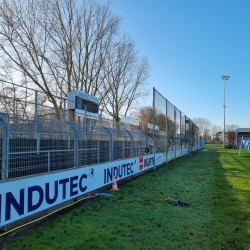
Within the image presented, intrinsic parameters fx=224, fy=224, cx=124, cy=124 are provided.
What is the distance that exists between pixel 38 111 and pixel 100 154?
8.29 feet

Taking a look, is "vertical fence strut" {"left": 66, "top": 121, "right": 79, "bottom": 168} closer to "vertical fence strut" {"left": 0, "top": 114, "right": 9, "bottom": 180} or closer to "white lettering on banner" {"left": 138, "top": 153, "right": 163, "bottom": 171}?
"vertical fence strut" {"left": 0, "top": 114, "right": 9, "bottom": 180}

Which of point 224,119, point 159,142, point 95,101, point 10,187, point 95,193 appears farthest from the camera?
point 224,119

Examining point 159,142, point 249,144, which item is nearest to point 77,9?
point 159,142

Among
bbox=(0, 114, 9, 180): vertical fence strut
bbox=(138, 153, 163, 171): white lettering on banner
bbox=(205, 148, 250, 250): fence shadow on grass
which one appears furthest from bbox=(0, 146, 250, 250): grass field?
bbox=(138, 153, 163, 171): white lettering on banner

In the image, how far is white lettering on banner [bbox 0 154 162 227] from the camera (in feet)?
13.0

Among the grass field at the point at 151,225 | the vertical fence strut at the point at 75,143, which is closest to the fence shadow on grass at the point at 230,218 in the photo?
the grass field at the point at 151,225

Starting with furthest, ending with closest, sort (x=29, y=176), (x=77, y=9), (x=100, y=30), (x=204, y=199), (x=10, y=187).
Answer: (x=100, y=30)
(x=77, y=9)
(x=204, y=199)
(x=29, y=176)
(x=10, y=187)

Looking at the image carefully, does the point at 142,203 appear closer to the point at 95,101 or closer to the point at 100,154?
the point at 100,154

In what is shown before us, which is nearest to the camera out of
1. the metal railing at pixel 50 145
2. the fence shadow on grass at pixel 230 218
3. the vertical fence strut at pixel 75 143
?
the fence shadow on grass at pixel 230 218

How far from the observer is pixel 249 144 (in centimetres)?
1853

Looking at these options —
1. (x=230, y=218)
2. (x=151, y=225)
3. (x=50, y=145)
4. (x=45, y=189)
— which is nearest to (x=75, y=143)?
(x=50, y=145)

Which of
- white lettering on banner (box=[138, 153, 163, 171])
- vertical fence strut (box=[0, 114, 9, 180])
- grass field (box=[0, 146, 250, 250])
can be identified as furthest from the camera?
white lettering on banner (box=[138, 153, 163, 171])

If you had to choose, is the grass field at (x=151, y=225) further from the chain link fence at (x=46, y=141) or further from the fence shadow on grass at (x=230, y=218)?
the chain link fence at (x=46, y=141)

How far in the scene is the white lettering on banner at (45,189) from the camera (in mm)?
3969
